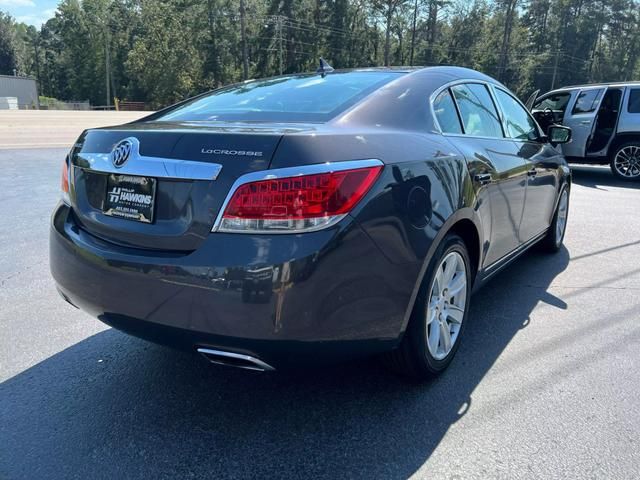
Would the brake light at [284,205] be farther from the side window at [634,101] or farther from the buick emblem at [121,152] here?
the side window at [634,101]

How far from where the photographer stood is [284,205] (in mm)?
1894

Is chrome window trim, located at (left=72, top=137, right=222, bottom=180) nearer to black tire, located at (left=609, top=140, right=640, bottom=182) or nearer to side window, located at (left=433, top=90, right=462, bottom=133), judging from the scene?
side window, located at (left=433, top=90, right=462, bottom=133)

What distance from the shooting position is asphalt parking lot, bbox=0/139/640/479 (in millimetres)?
2109

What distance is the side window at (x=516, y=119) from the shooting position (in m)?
3.84

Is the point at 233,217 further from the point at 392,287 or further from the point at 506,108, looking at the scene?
the point at 506,108

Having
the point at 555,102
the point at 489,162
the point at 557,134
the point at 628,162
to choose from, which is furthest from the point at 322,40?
the point at 489,162

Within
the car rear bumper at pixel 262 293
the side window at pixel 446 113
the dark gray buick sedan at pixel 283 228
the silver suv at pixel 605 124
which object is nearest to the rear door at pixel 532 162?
the side window at pixel 446 113

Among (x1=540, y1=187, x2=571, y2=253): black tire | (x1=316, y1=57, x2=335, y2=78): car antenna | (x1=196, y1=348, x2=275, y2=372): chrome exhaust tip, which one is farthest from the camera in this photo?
(x1=540, y1=187, x2=571, y2=253): black tire

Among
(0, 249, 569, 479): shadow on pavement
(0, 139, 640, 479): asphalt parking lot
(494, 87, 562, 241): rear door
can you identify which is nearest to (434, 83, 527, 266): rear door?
(494, 87, 562, 241): rear door

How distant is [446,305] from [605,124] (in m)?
9.41

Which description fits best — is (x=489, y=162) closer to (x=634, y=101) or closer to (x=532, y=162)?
(x=532, y=162)

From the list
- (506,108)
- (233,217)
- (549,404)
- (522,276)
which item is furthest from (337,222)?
(522,276)

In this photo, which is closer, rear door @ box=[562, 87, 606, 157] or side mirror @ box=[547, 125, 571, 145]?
side mirror @ box=[547, 125, 571, 145]

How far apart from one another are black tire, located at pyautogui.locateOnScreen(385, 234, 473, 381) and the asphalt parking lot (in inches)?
5.0
